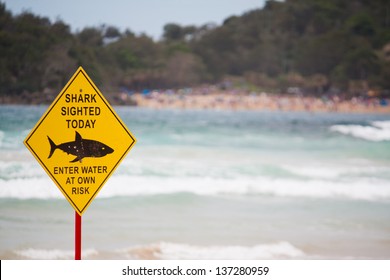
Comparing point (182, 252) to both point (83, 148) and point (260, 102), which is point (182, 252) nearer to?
point (260, 102)

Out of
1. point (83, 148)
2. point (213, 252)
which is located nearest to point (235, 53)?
point (213, 252)

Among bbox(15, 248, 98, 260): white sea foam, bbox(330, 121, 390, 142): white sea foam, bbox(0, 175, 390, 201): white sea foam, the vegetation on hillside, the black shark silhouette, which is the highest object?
the vegetation on hillside

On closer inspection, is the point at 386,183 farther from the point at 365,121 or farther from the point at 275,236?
the point at 275,236

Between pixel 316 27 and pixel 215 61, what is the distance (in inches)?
34.0

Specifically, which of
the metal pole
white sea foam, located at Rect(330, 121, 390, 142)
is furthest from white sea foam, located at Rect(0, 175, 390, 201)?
the metal pole

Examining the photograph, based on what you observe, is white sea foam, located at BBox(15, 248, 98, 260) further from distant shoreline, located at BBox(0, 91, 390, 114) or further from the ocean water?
distant shoreline, located at BBox(0, 91, 390, 114)

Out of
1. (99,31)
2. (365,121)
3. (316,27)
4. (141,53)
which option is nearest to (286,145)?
(365,121)

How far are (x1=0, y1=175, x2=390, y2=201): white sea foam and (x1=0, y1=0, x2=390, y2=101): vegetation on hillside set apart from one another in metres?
0.75

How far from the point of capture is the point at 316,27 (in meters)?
5.16

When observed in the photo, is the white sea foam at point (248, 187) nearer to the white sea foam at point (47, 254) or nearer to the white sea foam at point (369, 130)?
the white sea foam at point (369, 130)

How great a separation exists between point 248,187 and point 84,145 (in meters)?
2.43

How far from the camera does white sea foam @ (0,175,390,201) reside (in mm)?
4867

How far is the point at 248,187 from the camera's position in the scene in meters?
5.08

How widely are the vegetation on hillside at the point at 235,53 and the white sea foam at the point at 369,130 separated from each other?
12.4 inches
